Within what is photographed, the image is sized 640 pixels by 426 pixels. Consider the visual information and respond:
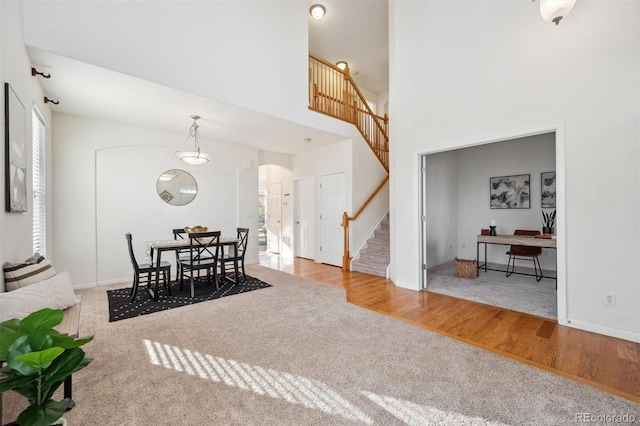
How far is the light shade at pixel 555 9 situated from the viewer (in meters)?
2.66

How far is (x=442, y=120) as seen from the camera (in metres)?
3.98

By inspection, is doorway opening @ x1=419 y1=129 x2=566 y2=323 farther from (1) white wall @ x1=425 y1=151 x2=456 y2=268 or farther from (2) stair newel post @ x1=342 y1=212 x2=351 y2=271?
(2) stair newel post @ x1=342 y1=212 x2=351 y2=271

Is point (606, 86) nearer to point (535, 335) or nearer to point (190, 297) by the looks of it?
point (535, 335)

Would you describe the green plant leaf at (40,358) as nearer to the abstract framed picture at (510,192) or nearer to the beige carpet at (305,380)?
the beige carpet at (305,380)

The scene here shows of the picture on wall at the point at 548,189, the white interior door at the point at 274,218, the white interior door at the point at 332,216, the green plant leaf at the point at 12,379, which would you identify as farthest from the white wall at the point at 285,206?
the green plant leaf at the point at 12,379

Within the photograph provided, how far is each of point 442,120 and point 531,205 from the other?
10.4 ft

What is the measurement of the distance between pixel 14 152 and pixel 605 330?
18.0 ft

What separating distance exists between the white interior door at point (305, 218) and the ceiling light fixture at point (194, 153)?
2616 millimetres

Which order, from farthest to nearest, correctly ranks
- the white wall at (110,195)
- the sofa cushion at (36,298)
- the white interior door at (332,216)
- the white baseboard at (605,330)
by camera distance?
the white interior door at (332,216) < the white wall at (110,195) < the white baseboard at (605,330) < the sofa cushion at (36,298)

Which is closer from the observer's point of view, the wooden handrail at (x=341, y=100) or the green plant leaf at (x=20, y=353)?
the green plant leaf at (x=20, y=353)

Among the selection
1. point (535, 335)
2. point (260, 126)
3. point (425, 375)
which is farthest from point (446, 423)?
point (260, 126)

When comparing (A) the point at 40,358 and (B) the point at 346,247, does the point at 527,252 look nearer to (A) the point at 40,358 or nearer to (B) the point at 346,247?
(B) the point at 346,247

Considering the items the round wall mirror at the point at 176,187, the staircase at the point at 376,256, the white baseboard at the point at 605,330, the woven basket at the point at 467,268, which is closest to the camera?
the white baseboard at the point at 605,330

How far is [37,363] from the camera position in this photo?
0.88 m
